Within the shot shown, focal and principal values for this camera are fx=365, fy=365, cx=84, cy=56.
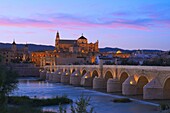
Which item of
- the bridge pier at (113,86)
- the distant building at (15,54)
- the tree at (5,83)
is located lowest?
the bridge pier at (113,86)

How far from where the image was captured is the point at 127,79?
3166cm

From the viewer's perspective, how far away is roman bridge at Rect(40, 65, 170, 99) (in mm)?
26658

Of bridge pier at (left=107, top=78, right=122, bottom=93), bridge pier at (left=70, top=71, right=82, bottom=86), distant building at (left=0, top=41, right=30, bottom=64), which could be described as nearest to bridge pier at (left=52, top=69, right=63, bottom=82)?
bridge pier at (left=70, top=71, right=82, bottom=86)

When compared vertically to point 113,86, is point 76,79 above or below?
above

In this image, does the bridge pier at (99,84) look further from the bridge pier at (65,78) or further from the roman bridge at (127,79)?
the bridge pier at (65,78)

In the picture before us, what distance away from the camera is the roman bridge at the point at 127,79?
26658mm

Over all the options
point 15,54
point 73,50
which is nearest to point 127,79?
point 73,50

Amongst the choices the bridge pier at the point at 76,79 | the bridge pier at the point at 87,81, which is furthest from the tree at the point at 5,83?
the bridge pier at the point at 76,79

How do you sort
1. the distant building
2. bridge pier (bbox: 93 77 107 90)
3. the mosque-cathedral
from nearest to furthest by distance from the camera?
bridge pier (bbox: 93 77 107 90) → the distant building → the mosque-cathedral

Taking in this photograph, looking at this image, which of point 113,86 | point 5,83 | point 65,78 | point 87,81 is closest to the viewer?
point 5,83

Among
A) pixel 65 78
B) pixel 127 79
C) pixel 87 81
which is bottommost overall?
pixel 87 81

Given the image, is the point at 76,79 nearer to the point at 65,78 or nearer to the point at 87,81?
the point at 87,81

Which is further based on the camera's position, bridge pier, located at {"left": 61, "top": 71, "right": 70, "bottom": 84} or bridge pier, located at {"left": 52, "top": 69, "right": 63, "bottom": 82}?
bridge pier, located at {"left": 52, "top": 69, "right": 63, "bottom": 82}

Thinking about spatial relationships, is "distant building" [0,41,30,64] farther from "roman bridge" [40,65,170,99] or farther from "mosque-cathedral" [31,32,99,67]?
"roman bridge" [40,65,170,99]
